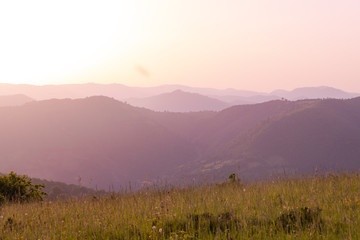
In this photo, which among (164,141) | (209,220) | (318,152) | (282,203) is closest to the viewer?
(209,220)

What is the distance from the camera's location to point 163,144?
179 m

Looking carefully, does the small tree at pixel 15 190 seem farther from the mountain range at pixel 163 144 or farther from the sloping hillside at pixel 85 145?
the sloping hillside at pixel 85 145

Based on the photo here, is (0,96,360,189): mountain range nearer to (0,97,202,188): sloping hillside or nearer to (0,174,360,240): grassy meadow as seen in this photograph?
(0,97,202,188): sloping hillside

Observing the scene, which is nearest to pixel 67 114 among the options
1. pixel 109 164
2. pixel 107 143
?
pixel 107 143

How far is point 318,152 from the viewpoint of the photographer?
140m

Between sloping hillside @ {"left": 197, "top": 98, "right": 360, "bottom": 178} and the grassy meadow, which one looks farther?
sloping hillside @ {"left": 197, "top": 98, "right": 360, "bottom": 178}

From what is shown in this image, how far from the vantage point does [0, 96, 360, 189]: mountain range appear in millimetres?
139000

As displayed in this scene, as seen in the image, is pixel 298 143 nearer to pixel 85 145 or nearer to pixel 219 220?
pixel 85 145

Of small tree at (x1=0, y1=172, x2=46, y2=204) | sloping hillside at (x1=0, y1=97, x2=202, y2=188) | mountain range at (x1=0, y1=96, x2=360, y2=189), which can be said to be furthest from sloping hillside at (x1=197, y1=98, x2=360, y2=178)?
small tree at (x1=0, y1=172, x2=46, y2=204)

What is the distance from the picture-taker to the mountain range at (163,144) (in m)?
139

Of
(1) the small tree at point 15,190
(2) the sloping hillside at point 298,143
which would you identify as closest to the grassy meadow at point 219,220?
(1) the small tree at point 15,190

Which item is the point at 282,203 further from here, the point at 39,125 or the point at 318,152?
the point at 39,125

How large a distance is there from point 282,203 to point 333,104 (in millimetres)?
185606

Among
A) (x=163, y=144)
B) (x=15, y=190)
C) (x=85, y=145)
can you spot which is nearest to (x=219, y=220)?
(x=15, y=190)
